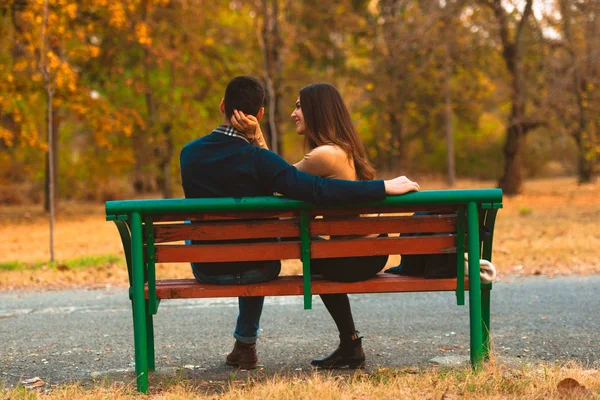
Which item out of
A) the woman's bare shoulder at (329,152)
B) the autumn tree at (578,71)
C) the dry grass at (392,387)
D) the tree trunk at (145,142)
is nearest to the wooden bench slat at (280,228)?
the woman's bare shoulder at (329,152)

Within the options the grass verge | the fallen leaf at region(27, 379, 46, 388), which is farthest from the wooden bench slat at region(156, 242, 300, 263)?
the grass verge

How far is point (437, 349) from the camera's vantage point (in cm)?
475

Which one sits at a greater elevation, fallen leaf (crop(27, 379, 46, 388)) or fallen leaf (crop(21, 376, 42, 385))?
fallen leaf (crop(27, 379, 46, 388))

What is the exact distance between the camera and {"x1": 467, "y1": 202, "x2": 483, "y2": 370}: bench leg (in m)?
3.78

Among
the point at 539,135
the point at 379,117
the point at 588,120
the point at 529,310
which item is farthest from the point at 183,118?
the point at 529,310

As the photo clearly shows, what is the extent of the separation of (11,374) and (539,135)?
108 feet

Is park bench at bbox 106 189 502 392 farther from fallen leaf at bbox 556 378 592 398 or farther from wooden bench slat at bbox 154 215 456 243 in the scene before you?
fallen leaf at bbox 556 378 592 398

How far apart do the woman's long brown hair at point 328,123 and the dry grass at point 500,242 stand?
15.0ft

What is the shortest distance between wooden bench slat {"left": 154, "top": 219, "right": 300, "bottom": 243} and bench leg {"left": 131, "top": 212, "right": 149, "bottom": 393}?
17cm

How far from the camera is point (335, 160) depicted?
3.99m

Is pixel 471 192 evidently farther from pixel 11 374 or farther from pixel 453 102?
pixel 453 102

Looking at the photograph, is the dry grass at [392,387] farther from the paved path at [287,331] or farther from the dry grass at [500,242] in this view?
the dry grass at [500,242]

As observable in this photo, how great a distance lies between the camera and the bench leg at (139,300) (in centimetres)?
372

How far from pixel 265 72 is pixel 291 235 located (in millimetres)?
15482
